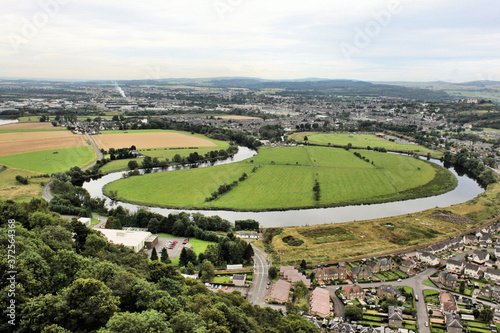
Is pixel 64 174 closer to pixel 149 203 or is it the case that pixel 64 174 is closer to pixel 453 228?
pixel 149 203

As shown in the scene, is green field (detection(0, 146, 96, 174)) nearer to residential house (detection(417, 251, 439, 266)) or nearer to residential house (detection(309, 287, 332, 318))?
residential house (detection(309, 287, 332, 318))

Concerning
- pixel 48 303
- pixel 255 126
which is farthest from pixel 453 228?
pixel 255 126

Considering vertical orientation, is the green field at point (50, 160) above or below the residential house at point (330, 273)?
above

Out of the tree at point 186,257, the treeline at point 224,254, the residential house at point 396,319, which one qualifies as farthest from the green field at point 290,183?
the residential house at point 396,319

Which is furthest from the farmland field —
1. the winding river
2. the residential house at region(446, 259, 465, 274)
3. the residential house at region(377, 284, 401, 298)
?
the residential house at region(377, 284, 401, 298)

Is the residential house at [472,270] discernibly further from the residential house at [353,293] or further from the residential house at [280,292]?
the residential house at [280,292]
